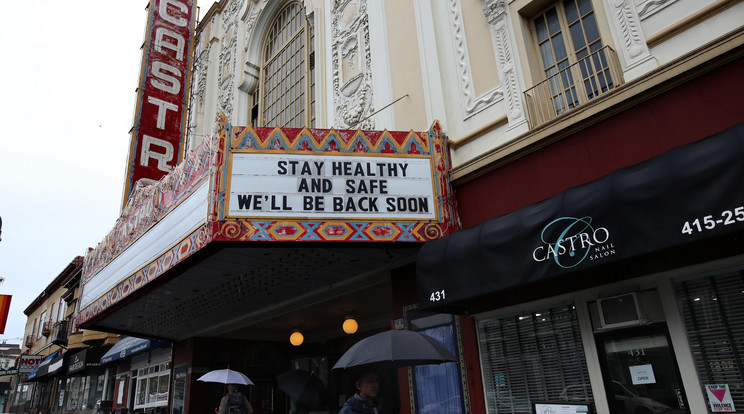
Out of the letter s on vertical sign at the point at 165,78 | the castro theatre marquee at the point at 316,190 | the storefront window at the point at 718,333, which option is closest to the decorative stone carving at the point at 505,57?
the castro theatre marquee at the point at 316,190

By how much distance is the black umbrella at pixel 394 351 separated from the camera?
19.2 feet

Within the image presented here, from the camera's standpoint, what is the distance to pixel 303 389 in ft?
29.3

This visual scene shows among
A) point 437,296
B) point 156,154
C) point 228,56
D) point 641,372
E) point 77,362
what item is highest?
point 228,56

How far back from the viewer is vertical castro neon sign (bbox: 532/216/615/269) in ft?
17.8

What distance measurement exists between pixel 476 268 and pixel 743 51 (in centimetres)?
377

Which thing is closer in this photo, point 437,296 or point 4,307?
point 437,296

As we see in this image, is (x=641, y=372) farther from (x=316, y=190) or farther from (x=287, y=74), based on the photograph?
(x=287, y=74)

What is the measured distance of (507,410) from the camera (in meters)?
7.22

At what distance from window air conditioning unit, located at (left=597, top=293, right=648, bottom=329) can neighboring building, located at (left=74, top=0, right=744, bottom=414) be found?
27 mm

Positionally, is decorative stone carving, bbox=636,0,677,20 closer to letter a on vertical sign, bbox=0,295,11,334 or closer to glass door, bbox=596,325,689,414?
glass door, bbox=596,325,689,414

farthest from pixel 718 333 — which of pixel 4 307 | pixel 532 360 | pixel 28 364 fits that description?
pixel 28 364

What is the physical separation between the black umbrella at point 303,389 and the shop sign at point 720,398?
5798 mm

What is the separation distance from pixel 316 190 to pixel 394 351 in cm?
294

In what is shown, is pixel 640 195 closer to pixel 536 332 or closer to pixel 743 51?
pixel 743 51
